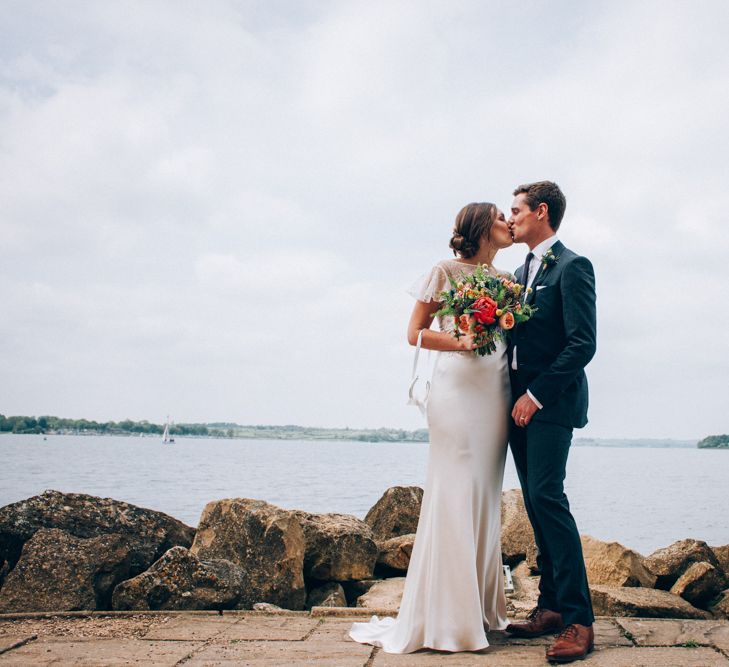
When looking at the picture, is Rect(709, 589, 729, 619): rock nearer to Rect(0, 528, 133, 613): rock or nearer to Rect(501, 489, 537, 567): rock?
Rect(501, 489, 537, 567): rock

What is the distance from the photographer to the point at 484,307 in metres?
4.25

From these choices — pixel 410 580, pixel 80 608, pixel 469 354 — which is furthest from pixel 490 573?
pixel 80 608

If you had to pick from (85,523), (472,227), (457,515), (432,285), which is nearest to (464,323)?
(432,285)

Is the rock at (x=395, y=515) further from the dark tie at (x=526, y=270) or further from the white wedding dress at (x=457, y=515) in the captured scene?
the dark tie at (x=526, y=270)

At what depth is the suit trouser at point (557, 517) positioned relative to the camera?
4.15 metres

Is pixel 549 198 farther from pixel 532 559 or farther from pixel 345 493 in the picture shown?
pixel 345 493

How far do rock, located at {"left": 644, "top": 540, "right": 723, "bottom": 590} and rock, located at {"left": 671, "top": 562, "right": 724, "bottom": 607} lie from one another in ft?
1.14

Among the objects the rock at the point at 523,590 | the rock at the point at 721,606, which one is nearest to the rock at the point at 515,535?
the rock at the point at 523,590

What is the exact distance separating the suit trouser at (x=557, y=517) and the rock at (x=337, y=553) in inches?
128

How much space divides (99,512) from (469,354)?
4119 millimetres

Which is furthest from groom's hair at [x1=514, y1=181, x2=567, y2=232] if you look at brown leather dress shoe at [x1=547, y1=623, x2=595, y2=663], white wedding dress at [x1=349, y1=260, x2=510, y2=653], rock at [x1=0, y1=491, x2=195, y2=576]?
rock at [x1=0, y1=491, x2=195, y2=576]

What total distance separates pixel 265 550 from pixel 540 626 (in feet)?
10.1

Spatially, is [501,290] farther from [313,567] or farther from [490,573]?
[313,567]

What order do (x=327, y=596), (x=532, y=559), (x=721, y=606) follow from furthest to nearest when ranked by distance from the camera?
(x=532, y=559), (x=327, y=596), (x=721, y=606)
